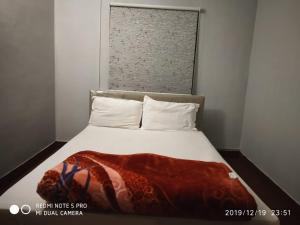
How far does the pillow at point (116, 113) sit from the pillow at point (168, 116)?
10 centimetres

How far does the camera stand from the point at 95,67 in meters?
3.37

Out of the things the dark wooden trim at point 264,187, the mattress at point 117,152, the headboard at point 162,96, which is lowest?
the dark wooden trim at point 264,187

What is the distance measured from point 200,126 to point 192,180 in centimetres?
193

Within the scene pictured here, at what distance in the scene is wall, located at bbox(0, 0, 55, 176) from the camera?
236cm

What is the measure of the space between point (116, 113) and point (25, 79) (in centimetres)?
102

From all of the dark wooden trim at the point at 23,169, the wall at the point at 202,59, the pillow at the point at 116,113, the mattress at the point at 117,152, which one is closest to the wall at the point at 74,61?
the wall at the point at 202,59

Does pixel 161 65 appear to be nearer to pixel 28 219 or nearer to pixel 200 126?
pixel 200 126

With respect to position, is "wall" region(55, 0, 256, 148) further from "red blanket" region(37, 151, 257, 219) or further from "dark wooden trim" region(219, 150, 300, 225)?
"red blanket" region(37, 151, 257, 219)

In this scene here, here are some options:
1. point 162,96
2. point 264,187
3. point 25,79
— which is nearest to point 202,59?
point 162,96

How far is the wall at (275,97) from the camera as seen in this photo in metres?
2.38

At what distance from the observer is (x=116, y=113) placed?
9.33 feet

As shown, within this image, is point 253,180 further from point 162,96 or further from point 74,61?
point 74,61

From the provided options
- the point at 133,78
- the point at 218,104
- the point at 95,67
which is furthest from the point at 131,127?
the point at 218,104

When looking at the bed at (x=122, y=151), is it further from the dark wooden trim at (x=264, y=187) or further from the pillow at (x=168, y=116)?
the dark wooden trim at (x=264, y=187)
